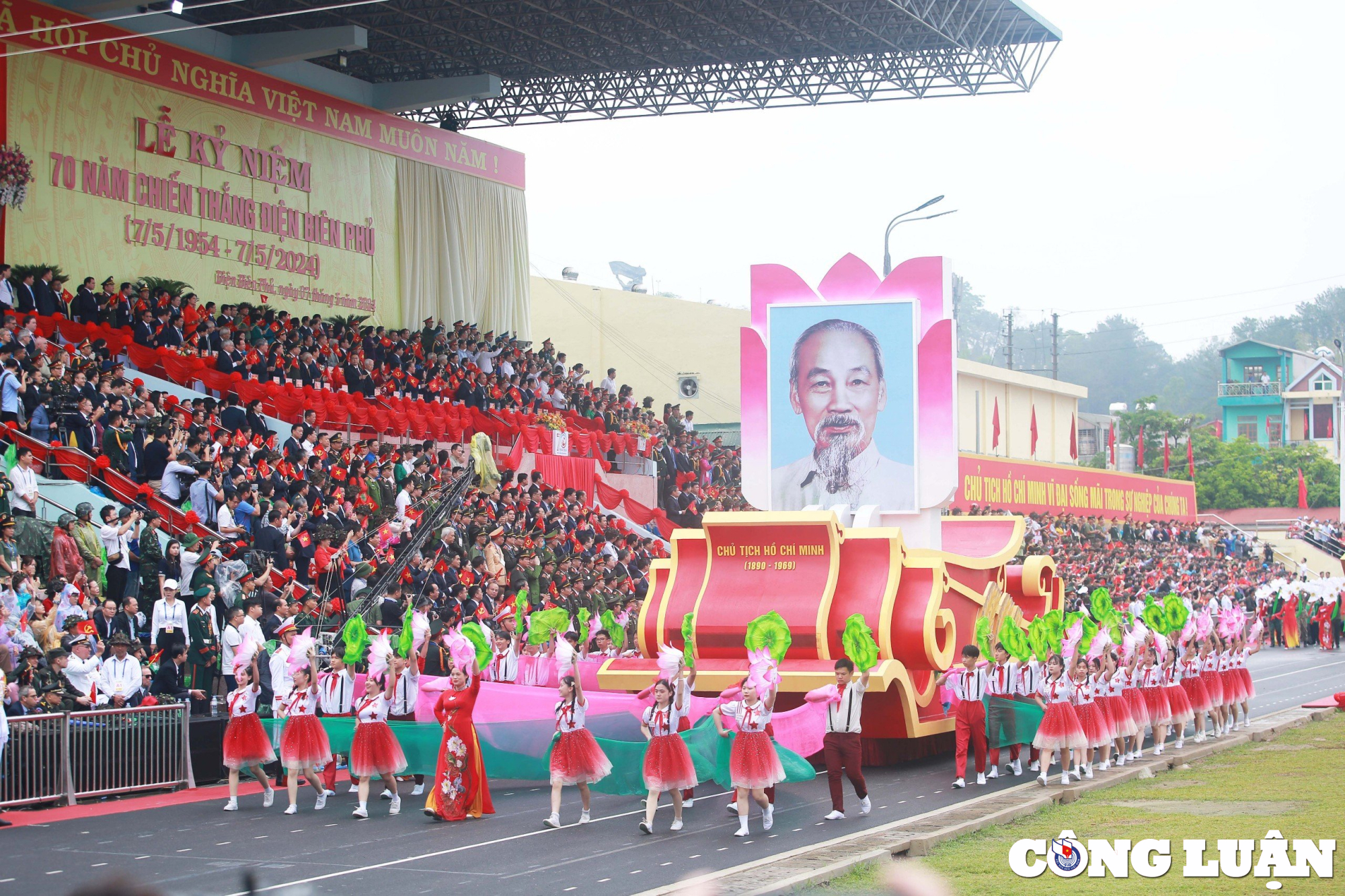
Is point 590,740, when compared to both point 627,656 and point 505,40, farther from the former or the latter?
point 505,40

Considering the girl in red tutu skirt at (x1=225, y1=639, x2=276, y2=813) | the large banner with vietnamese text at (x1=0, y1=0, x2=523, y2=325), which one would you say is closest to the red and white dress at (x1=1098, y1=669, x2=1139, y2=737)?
the girl in red tutu skirt at (x1=225, y1=639, x2=276, y2=813)

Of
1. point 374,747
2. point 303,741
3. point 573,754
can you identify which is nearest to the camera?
point 573,754

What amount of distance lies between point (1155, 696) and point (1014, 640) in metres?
3.39

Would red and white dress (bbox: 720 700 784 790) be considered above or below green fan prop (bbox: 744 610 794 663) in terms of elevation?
below

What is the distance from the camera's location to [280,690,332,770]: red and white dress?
14.5 metres

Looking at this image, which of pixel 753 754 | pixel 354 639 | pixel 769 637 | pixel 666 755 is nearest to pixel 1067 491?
pixel 769 637

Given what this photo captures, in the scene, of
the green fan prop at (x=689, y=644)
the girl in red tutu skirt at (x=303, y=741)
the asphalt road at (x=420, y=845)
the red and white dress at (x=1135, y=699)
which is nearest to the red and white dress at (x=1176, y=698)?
the red and white dress at (x=1135, y=699)

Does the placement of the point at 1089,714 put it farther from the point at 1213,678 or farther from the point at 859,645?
the point at 1213,678

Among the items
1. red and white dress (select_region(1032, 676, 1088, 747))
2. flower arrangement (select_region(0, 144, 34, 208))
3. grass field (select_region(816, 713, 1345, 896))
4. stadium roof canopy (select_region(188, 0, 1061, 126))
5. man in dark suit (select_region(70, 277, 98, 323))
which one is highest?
stadium roof canopy (select_region(188, 0, 1061, 126))

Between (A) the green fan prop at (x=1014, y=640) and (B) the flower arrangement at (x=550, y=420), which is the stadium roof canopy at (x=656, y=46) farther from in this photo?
(A) the green fan prop at (x=1014, y=640)

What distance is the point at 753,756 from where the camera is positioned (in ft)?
43.9

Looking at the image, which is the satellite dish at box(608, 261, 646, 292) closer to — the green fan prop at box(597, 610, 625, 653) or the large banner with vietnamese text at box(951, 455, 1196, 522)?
the large banner with vietnamese text at box(951, 455, 1196, 522)

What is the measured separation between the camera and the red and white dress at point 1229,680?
21.0 metres

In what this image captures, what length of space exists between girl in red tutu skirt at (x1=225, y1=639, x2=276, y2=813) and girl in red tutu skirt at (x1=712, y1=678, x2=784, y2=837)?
15.9 ft
